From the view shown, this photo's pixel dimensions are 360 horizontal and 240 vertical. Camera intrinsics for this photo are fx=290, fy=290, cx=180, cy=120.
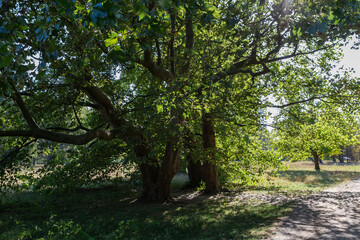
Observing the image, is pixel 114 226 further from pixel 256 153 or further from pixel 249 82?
pixel 256 153

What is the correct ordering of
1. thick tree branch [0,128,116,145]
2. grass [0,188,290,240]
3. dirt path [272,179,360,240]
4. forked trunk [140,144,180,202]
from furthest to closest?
forked trunk [140,144,180,202] < thick tree branch [0,128,116,145] < grass [0,188,290,240] < dirt path [272,179,360,240]

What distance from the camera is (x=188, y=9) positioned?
4.66 m

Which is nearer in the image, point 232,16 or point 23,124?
point 232,16

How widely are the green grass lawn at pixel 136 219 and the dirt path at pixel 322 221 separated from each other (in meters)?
0.45

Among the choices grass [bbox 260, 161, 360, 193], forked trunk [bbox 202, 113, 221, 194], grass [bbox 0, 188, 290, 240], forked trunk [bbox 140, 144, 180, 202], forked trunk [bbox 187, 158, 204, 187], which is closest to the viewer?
grass [bbox 0, 188, 290, 240]

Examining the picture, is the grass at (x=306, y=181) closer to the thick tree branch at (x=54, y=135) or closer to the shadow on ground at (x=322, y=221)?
the shadow on ground at (x=322, y=221)

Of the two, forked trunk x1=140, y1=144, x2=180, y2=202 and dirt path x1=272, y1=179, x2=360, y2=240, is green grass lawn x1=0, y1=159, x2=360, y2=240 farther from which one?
forked trunk x1=140, y1=144, x2=180, y2=202

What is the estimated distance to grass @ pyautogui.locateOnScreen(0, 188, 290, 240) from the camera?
732cm

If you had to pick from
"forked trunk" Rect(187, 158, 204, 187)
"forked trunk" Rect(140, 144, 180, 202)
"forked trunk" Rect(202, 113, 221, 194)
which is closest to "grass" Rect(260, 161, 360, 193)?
"forked trunk" Rect(202, 113, 221, 194)

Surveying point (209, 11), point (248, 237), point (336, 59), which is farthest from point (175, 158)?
point (336, 59)

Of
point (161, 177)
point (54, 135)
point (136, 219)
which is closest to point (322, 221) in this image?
point (136, 219)

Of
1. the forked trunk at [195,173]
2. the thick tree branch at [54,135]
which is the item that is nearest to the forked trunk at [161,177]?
the thick tree branch at [54,135]

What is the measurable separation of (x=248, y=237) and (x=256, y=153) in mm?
10252

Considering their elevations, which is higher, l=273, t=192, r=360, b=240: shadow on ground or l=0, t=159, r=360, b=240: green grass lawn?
l=0, t=159, r=360, b=240: green grass lawn
